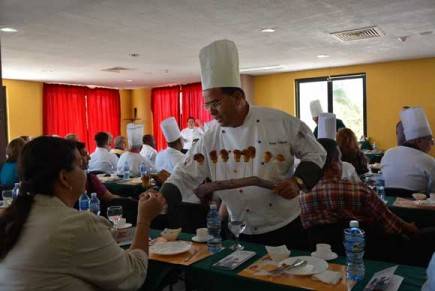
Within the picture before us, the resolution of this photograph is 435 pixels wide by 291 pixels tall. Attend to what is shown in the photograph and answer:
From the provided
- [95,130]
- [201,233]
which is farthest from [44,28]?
[95,130]

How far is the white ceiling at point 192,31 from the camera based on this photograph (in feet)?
13.0

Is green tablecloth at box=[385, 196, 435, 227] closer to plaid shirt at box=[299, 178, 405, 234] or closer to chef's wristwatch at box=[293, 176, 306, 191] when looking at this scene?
plaid shirt at box=[299, 178, 405, 234]

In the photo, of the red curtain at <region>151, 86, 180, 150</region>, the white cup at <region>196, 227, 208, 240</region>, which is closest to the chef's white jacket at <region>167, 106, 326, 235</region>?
the white cup at <region>196, 227, 208, 240</region>

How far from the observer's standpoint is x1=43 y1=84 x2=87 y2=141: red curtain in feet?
32.8

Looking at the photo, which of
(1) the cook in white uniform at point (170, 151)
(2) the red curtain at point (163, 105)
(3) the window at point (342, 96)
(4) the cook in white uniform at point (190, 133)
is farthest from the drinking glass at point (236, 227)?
(2) the red curtain at point (163, 105)

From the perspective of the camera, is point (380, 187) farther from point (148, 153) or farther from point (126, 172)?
point (148, 153)

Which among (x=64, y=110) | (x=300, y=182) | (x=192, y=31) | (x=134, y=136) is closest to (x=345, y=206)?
(x=300, y=182)

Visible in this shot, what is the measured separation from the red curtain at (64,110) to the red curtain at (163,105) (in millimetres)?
1970

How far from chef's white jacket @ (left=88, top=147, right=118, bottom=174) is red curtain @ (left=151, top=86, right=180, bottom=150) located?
4992mm

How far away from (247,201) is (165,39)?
3925 mm

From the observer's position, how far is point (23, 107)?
948 centimetres

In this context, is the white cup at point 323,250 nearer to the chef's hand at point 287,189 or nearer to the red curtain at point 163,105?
the chef's hand at point 287,189

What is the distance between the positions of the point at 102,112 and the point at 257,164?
10.1 metres

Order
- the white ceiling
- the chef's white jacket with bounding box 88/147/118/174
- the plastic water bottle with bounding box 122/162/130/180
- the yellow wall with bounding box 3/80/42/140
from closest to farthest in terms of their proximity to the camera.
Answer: the white ceiling < the plastic water bottle with bounding box 122/162/130/180 < the chef's white jacket with bounding box 88/147/118/174 < the yellow wall with bounding box 3/80/42/140
